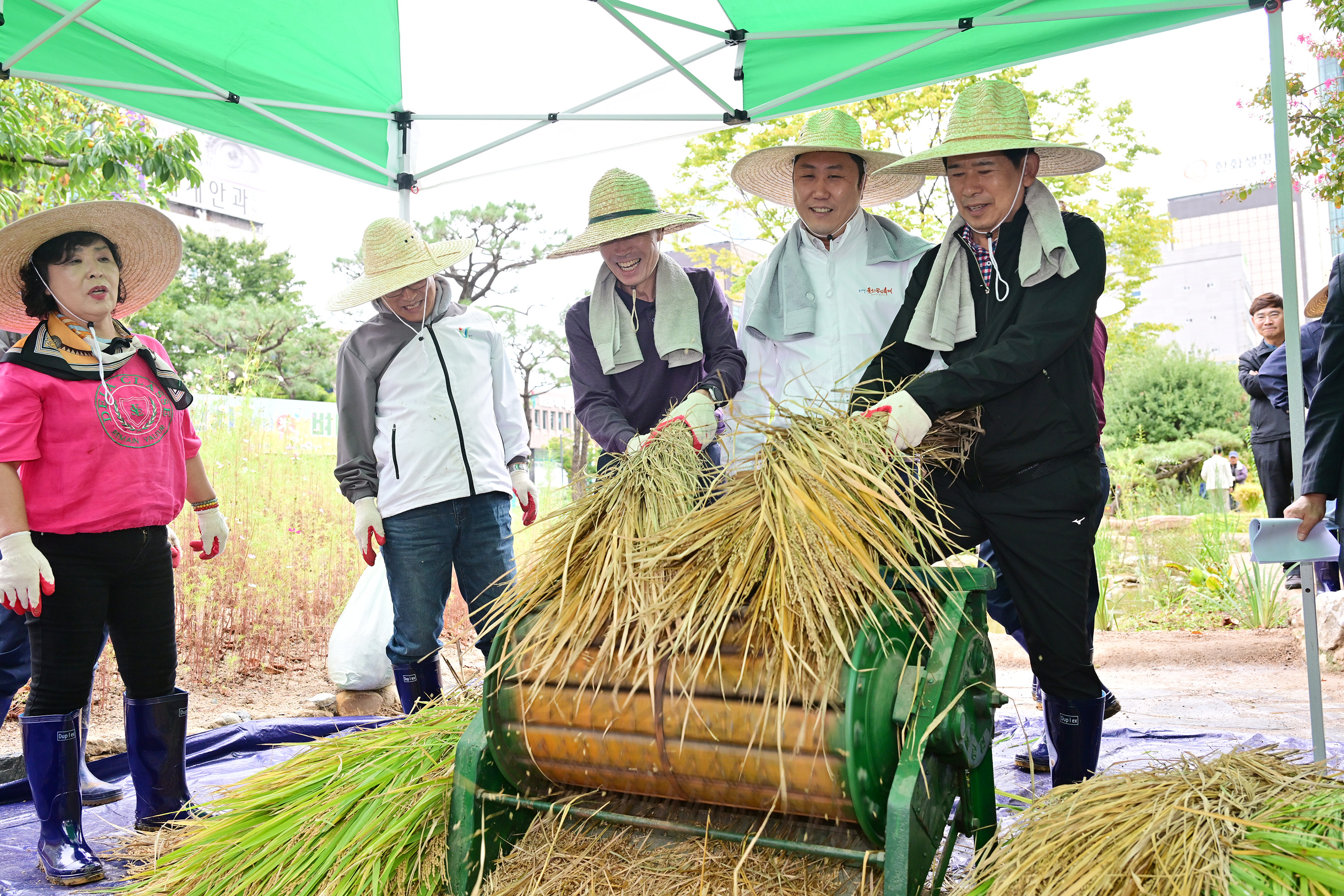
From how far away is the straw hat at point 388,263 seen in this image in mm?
3201

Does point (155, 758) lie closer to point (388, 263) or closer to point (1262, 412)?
point (388, 263)

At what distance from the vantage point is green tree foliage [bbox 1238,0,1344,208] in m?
5.62

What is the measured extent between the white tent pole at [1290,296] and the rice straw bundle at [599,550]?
1923 millimetres

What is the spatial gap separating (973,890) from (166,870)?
6.17 ft

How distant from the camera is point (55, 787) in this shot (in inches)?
104

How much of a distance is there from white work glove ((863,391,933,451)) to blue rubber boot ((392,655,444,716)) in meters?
1.94

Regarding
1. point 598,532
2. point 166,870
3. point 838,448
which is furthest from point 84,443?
point 838,448

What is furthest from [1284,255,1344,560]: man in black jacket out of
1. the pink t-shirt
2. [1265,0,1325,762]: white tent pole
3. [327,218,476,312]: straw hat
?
the pink t-shirt

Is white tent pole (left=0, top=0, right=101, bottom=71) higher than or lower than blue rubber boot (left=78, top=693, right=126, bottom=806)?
higher

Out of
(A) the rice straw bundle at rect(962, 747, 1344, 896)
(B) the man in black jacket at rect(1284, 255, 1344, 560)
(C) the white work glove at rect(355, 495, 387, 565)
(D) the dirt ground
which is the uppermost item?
(B) the man in black jacket at rect(1284, 255, 1344, 560)

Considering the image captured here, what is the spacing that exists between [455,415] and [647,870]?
74.7 inches

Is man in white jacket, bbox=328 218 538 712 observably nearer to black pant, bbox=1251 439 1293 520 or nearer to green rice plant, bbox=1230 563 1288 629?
black pant, bbox=1251 439 1293 520

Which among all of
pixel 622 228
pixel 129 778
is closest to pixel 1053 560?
pixel 622 228

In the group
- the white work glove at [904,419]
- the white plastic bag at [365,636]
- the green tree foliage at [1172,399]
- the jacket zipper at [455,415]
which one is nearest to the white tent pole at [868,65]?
the jacket zipper at [455,415]
